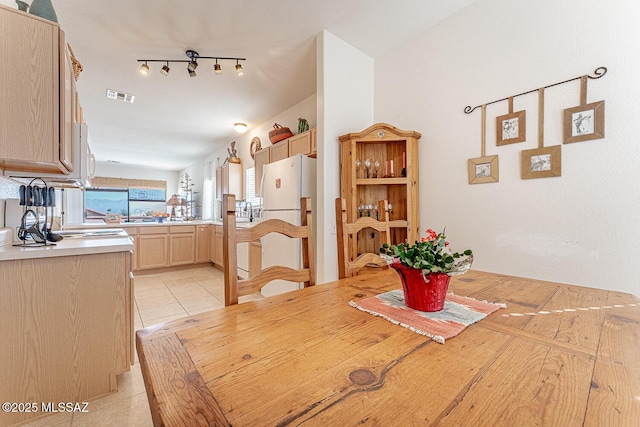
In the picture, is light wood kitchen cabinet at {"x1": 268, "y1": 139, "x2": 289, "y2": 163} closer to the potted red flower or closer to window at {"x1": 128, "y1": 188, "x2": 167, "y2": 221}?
the potted red flower

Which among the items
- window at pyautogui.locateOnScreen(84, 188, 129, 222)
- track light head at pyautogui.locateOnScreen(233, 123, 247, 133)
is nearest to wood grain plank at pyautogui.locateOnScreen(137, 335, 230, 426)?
track light head at pyautogui.locateOnScreen(233, 123, 247, 133)

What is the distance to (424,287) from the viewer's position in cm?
84

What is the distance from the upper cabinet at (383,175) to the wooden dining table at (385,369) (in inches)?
60.5

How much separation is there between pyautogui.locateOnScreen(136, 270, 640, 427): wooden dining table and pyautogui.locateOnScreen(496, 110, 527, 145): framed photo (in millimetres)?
1366

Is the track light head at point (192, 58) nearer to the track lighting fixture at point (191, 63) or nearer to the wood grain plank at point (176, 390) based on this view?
the track lighting fixture at point (191, 63)

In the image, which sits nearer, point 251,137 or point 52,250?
point 52,250

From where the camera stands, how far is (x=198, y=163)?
7.68 metres

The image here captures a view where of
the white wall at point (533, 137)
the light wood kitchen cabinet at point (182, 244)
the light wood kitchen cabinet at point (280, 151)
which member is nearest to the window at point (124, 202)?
the light wood kitchen cabinet at point (182, 244)

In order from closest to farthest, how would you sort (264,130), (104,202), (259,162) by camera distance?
(259,162) → (264,130) → (104,202)

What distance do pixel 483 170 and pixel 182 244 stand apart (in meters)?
4.81

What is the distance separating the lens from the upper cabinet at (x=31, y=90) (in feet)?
4.14

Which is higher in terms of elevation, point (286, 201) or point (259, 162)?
point (259, 162)

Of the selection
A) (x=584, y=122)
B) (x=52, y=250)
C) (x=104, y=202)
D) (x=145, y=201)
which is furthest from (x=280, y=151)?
(x=104, y=202)

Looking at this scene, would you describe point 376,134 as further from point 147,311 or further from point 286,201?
point 147,311
